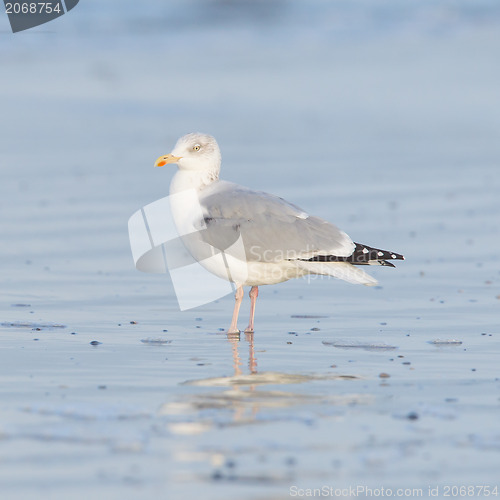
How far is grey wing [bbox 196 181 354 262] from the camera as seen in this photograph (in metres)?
7.56

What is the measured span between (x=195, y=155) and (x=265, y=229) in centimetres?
93

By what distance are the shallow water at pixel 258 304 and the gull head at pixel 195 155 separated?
1.01 meters

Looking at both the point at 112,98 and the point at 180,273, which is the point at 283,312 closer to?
the point at 180,273

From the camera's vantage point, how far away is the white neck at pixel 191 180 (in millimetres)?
8047

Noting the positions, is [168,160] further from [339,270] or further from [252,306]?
[339,270]

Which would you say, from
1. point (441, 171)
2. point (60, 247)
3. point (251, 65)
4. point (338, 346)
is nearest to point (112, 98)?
point (251, 65)

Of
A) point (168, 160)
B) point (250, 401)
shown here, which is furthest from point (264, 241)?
point (250, 401)

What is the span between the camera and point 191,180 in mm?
8086

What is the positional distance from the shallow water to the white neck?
2.81ft

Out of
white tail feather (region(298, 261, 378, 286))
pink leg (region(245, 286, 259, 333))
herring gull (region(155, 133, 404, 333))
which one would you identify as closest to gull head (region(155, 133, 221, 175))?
herring gull (region(155, 133, 404, 333))

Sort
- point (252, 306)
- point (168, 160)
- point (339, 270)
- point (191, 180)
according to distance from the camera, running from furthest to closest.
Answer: point (168, 160), point (191, 180), point (252, 306), point (339, 270)

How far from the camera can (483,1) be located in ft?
110

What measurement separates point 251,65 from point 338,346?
53.1 ft

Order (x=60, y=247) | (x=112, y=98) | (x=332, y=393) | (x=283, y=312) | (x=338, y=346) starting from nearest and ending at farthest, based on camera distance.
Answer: (x=332, y=393) → (x=338, y=346) → (x=283, y=312) → (x=60, y=247) → (x=112, y=98)
